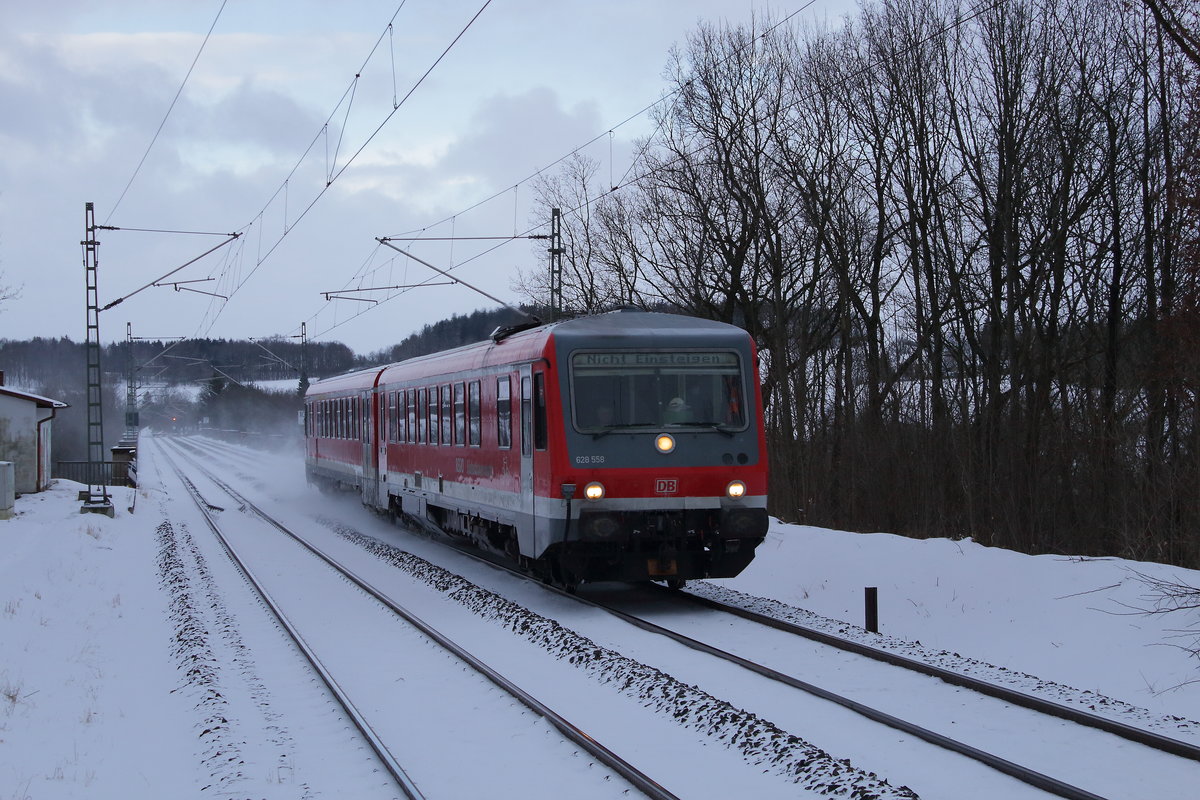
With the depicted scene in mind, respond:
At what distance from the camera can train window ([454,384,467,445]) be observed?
15.2 m

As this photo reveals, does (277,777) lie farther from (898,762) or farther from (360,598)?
(360,598)

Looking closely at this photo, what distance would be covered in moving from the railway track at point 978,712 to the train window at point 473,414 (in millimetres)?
4399

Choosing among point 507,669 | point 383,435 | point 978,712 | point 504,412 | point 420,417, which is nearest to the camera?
point 978,712

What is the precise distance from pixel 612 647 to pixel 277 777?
12.8 feet

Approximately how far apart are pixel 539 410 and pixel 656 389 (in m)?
1.26

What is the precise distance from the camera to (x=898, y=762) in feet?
21.2

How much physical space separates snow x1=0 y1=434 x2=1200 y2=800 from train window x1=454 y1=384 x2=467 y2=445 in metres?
1.88

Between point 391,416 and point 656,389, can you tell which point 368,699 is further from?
point 391,416

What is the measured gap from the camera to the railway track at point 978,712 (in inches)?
237

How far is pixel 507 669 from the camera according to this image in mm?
9234

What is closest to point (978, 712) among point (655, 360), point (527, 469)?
point (655, 360)

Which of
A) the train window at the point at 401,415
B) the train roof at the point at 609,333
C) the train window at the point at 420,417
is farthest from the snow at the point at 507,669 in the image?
the train window at the point at 401,415

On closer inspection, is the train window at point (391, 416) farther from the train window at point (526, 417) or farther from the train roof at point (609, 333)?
the train window at point (526, 417)

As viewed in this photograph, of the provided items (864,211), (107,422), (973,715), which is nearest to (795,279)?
(864,211)
